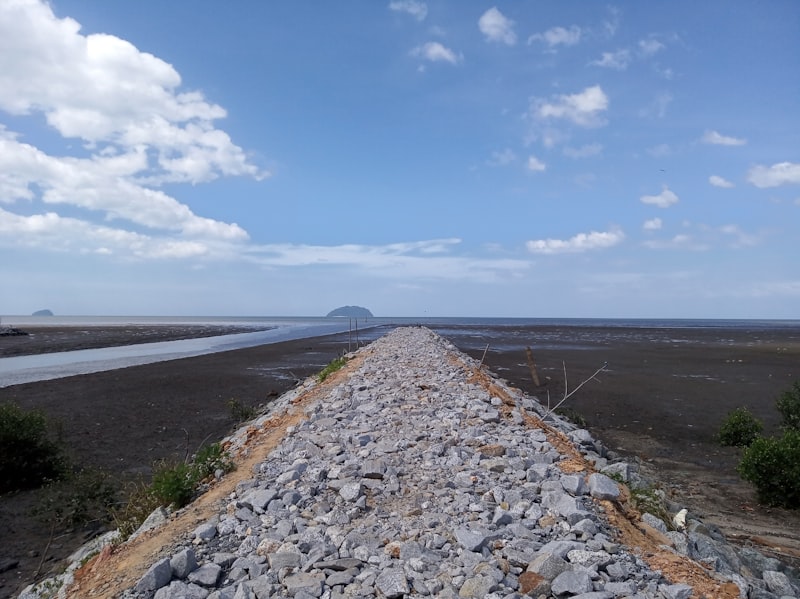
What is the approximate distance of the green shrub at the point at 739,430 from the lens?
12914mm

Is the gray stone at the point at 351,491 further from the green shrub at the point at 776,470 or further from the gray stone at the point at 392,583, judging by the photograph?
the green shrub at the point at 776,470

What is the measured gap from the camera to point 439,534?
4.68 meters

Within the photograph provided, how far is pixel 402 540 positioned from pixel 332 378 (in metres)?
11.8

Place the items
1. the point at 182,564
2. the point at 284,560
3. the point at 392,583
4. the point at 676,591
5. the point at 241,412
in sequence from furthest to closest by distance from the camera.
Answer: the point at 241,412
the point at 284,560
the point at 182,564
the point at 392,583
the point at 676,591

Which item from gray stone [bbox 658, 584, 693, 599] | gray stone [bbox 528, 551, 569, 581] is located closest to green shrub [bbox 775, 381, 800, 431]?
gray stone [bbox 658, 584, 693, 599]

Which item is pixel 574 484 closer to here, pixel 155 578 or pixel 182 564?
pixel 182 564

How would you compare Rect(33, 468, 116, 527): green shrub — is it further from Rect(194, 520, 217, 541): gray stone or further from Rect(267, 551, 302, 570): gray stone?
Rect(267, 551, 302, 570): gray stone

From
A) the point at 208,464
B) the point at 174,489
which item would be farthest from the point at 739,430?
the point at 174,489

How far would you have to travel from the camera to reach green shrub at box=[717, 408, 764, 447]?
1291 cm

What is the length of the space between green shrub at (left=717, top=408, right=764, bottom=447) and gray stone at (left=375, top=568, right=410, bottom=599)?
11.7 meters

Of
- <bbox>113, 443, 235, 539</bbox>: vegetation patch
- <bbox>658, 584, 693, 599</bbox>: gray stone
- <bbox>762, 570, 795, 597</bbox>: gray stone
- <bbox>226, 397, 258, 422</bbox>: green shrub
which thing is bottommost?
<bbox>226, 397, 258, 422</bbox>: green shrub

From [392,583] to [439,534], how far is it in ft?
2.87

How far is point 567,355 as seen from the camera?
37.0 meters

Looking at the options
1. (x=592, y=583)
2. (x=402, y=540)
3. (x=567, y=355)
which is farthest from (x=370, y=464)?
(x=567, y=355)
